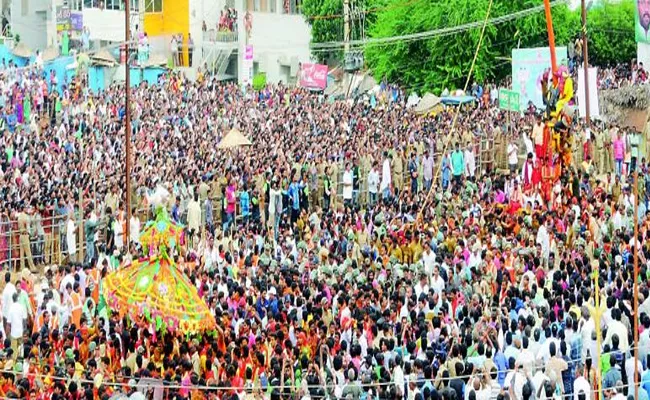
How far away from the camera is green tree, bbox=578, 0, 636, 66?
4900 centimetres

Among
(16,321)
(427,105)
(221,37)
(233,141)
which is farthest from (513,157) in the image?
(221,37)

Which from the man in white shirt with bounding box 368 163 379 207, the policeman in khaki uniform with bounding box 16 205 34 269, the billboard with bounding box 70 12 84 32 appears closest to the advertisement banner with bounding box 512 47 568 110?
the man in white shirt with bounding box 368 163 379 207

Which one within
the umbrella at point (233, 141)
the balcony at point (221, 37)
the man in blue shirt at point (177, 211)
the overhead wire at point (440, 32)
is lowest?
the man in blue shirt at point (177, 211)

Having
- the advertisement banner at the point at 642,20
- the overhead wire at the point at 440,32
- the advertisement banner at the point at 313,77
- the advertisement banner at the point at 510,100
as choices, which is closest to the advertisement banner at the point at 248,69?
the advertisement banner at the point at 313,77

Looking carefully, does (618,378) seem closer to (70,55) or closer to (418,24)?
(70,55)

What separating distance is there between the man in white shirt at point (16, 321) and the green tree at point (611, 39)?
112 feet

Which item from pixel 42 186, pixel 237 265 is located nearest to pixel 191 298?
pixel 237 265

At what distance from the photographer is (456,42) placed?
4453cm

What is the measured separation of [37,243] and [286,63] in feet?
98.6

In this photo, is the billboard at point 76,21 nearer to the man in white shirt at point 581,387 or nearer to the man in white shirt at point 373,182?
the man in white shirt at point 373,182

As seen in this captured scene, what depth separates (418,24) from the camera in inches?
1810

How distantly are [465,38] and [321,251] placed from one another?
2371 centimetres

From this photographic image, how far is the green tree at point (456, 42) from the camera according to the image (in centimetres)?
4434

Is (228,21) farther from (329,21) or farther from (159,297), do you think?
(159,297)
